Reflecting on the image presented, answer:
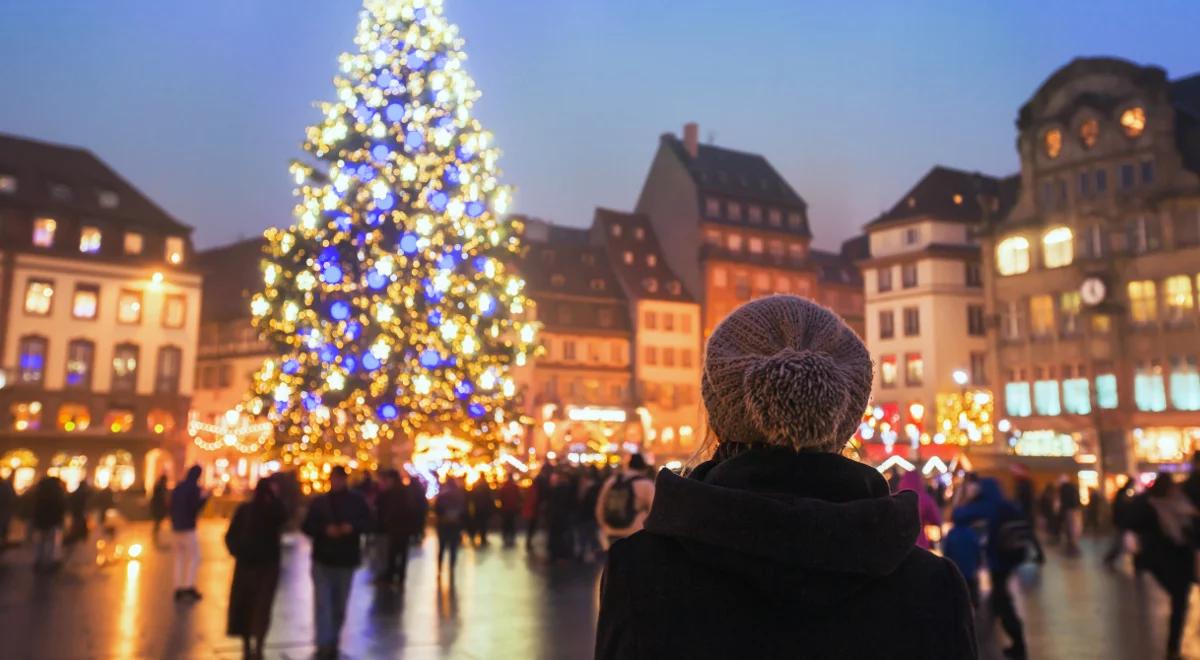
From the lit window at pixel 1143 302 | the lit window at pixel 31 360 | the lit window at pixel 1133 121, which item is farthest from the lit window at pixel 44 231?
the lit window at pixel 1143 302

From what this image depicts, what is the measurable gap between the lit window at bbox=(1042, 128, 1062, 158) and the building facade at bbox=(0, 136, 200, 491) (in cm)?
4426

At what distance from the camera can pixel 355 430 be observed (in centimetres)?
2483

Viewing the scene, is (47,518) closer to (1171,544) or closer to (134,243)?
(1171,544)

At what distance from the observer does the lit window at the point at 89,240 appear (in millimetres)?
56059

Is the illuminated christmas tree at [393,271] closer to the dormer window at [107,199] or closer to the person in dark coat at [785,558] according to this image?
the person in dark coat at [785,558]

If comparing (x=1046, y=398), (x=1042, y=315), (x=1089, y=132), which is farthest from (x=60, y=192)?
(x=1089, y=132)

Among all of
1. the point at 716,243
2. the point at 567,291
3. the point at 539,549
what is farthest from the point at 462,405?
the point at 716,243

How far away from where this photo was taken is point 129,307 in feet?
188

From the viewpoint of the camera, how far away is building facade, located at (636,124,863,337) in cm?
7638

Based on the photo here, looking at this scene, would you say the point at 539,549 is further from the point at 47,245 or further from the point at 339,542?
the point at 47,245

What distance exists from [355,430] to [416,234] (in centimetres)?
470

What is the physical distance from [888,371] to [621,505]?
186 feet

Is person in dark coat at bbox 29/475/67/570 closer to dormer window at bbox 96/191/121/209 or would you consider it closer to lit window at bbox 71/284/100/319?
lit window at bbox 71/284/100/319

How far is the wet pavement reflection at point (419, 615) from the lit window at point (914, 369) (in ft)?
145
